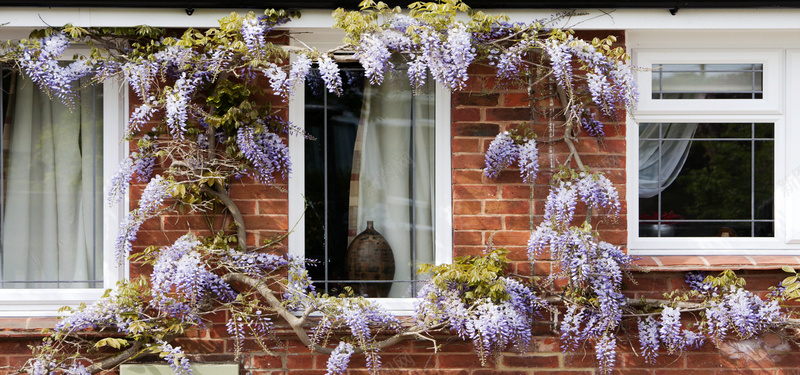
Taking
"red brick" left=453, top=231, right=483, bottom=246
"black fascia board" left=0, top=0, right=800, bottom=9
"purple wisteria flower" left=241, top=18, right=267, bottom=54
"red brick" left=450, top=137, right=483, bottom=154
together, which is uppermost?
"black fascia board" left=0, top=0, right=800, bottom=9

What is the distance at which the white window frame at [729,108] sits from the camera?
175 inches

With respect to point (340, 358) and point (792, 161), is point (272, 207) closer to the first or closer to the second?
point (340, 358)

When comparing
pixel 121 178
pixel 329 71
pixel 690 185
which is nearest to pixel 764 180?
pixel 690 185

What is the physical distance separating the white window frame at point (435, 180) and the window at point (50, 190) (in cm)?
95

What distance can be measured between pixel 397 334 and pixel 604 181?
1.21 metres

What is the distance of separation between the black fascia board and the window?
494 mm

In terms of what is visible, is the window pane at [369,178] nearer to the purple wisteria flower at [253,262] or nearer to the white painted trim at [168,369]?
the purple wisteria flower at [253,262]

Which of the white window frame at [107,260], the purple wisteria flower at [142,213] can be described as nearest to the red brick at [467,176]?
the purple wisteria flower at [142,213]

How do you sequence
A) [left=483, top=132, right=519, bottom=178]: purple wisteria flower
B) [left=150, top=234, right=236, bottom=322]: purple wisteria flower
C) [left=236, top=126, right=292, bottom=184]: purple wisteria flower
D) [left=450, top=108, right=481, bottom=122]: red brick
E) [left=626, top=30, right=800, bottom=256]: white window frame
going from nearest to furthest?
1. [left=150, top=234, right=236, bottom=322]: purple wisteria flower
2. [left=236, top=126, right=292, bottom=184]: purple wisteria flower
3. [left=483, top=132, right=519, bottom=178]: purple wisteria flower
4. [left=450, top=108, right=481, bottom=122]: red brick
5. [left=626, top=30, right=800, bottom=256]: white window frame

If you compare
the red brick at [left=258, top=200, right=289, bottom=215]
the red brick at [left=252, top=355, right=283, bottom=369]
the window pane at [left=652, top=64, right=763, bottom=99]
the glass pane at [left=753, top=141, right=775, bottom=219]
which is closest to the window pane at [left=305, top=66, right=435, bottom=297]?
the red brick at [left=258, top=200, right=289, bottom=215]

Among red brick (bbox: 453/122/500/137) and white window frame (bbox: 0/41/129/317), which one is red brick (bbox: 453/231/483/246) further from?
white window frame (bbox: 0/41/129/317)

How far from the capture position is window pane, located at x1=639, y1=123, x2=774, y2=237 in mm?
4543

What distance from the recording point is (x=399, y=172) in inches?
177

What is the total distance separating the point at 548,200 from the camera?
13.9 ft
